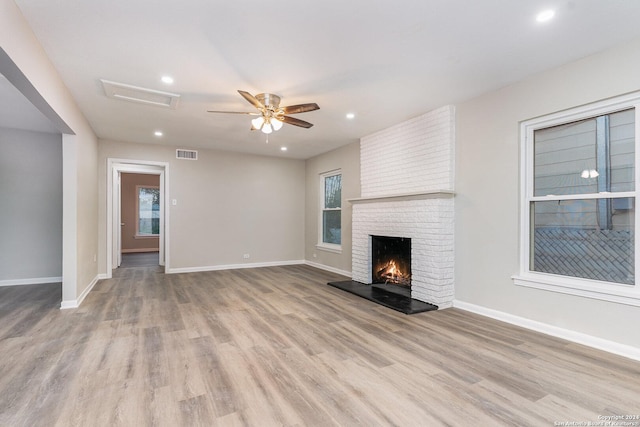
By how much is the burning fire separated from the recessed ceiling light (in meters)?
3.48

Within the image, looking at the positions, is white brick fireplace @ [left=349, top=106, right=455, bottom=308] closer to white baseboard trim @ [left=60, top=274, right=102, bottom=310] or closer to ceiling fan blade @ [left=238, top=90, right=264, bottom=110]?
ceiling fan blade @ [left=238, top=90, right=264, bottom=110]

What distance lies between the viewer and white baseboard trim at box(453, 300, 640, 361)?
99.5 inches

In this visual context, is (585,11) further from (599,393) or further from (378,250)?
(378,250)

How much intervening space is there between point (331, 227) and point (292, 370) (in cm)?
450

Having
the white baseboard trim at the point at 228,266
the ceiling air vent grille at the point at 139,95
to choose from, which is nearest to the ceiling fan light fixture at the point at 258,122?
A: the ceiling air vent grille at the point at 139,95

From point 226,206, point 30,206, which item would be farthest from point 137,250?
point 226,206

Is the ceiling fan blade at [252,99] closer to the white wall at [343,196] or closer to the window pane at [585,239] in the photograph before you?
the white wall at [343,196]

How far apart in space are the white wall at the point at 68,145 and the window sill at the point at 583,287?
180 inches

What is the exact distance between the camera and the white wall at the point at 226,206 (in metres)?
6.18

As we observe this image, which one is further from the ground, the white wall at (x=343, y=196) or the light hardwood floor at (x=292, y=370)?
the white wall at (x=343, y=196)

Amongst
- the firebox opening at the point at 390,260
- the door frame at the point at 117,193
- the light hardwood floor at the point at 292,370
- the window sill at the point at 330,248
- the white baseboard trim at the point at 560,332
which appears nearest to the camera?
the light hardwood floor at the point at 292,370

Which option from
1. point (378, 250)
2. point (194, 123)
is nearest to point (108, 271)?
point (194, 123)

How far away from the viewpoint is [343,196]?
20.3ft

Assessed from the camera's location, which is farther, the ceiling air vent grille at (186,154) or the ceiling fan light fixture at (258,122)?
the ceiling air vent grille at (186,154)
